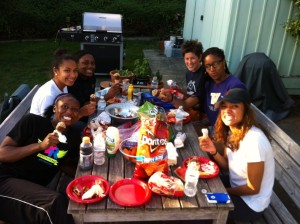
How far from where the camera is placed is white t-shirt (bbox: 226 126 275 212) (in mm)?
2395

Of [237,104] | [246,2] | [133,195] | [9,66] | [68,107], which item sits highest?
[246,2]

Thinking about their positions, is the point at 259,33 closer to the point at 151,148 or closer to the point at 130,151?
the point at 130,151

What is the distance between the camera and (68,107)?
2914mm

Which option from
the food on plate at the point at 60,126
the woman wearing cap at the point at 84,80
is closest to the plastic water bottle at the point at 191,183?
the food on plate at the point at 60,126

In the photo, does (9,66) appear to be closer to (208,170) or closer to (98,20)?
(98,20)

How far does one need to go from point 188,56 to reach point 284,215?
224cm

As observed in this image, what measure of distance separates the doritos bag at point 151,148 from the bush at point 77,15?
9.88m

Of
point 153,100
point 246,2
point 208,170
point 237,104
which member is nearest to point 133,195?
point 208,170

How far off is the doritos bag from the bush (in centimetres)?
988

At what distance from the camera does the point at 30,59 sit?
30.6ft

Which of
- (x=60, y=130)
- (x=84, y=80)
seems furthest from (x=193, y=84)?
(x=60, y=130)

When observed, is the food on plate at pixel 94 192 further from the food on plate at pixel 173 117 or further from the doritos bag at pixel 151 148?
the food on plate at pixel 173 117

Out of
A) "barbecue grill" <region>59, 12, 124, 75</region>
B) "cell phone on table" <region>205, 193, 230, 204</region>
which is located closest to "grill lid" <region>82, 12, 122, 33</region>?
"barbecue grill" <region>59, 12, 124, 75</region>

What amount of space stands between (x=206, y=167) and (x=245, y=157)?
0.32 m
